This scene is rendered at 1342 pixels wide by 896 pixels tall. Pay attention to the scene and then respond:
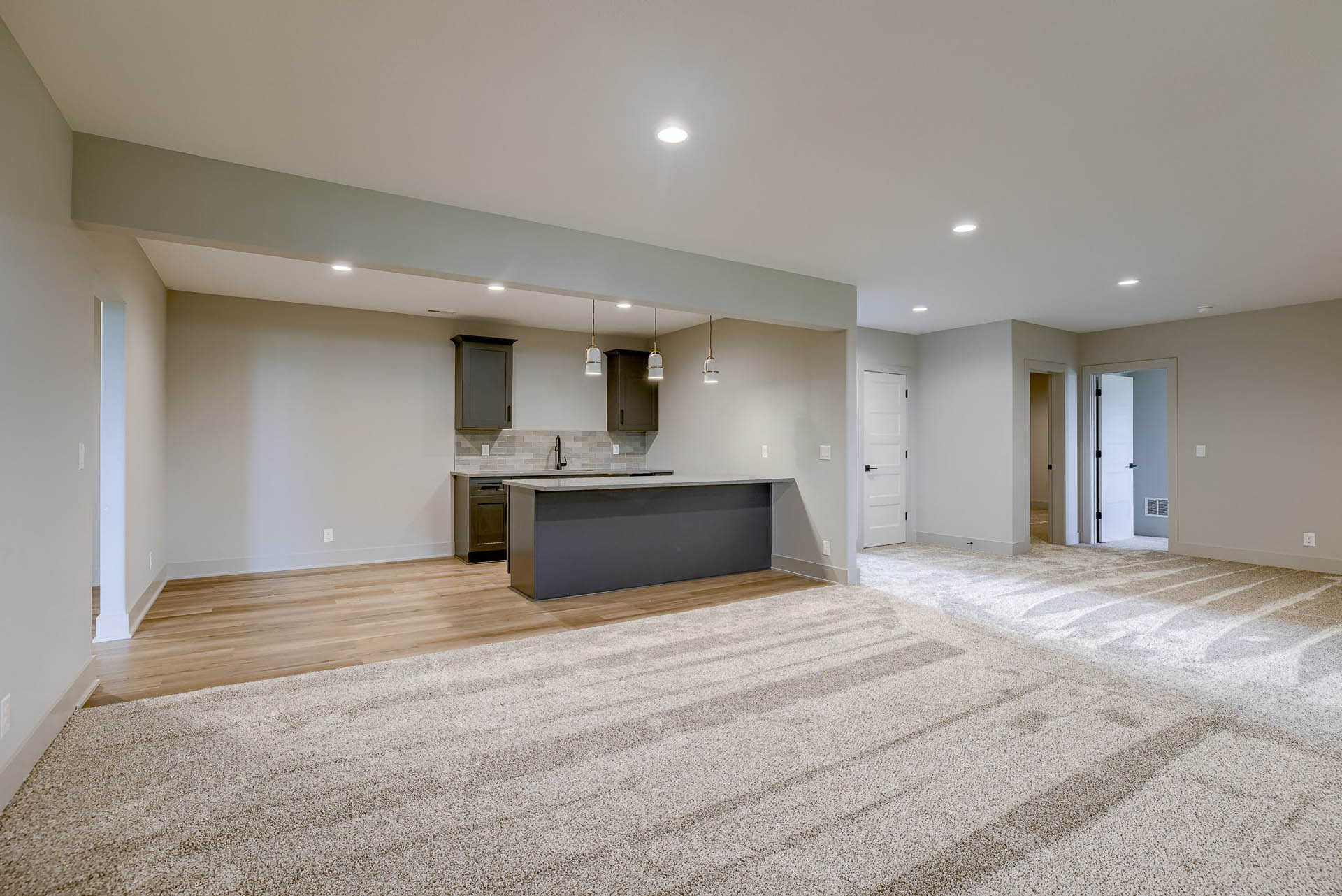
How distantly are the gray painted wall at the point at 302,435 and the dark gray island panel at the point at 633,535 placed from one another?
1.96m

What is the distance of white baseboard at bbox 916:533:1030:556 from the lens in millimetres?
6934

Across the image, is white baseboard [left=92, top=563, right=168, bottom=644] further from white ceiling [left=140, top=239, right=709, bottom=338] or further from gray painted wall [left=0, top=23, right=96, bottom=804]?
white ceiling [left=140, top=239, right=709, bottom=338]

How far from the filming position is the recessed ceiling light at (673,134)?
2770mm

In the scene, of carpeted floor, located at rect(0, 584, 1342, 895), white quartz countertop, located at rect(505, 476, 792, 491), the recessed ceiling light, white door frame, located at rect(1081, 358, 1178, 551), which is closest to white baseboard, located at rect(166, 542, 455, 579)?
white quartz countertop, located at rect(505, 476, 792, 491)

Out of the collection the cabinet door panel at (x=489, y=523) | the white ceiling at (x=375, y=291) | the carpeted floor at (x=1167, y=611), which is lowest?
the carpeted floor at (x=1167, y=611)

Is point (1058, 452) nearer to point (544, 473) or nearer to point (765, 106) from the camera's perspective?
point (544, 473)

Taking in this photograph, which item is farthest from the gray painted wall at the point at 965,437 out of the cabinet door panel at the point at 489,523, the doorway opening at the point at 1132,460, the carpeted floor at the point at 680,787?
the cabinet door panel at the point at 489,523

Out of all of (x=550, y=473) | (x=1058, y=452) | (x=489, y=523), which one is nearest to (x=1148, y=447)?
(x=1058, y=452)

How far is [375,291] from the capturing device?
5.72 m

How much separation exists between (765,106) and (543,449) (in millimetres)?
5565

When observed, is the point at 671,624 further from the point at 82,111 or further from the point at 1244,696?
the point at 82,111

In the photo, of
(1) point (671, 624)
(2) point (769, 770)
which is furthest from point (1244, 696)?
(1) point (671, 624)

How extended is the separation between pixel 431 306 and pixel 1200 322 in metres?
8.11

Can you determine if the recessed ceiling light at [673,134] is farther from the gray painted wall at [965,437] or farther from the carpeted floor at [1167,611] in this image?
the gray painted wall at [965,437]
